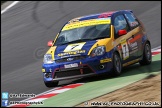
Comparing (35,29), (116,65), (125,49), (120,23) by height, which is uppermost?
(120,23)

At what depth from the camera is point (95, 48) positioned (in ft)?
41.4

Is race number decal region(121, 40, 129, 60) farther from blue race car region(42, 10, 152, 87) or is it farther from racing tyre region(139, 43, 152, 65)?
racing tyre region(139, 43, 152, 65)

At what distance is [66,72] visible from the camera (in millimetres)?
12727

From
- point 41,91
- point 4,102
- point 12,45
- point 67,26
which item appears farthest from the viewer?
point 12,45

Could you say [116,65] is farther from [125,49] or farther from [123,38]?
[123,38]

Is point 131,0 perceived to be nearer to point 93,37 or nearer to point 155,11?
point 155,11

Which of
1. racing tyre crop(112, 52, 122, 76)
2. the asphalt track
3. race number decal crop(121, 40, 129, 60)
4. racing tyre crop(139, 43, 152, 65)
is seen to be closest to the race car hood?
racing tyre crop(112, 52, 122, 76)

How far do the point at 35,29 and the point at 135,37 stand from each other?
9.82 metres

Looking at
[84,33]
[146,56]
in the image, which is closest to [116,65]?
[84,33]

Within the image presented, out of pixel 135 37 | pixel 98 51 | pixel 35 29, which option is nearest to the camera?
pixel 98 51

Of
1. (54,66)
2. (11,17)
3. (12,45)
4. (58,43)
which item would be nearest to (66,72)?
(54,66)

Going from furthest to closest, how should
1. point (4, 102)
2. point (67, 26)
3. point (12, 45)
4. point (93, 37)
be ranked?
1. point (12, 45)
2. point (67, 26)
3. point (93, 37)
4. point (4, 102)

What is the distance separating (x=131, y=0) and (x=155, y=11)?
3.10 metres

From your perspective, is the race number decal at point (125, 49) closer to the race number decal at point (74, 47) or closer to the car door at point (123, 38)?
the car door at point (123, 38)
